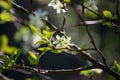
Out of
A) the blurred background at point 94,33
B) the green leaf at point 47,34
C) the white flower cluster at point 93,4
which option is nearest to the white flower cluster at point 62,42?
the green leaf at point 47,34

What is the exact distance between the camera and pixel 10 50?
1.45 m

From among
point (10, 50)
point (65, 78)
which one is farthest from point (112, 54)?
point (10, 50)

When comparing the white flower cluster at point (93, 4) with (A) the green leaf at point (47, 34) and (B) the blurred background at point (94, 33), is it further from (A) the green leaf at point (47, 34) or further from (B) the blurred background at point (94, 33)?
(B) the blurred background at point (94, 33)

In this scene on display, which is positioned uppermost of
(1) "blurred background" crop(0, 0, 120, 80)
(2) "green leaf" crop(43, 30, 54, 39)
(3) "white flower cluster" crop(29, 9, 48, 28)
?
(3) "white flower cluster" crop(29, 9, 48, 28)

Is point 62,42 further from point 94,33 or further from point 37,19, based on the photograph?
point 94,33

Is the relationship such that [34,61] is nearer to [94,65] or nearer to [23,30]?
[94,65]

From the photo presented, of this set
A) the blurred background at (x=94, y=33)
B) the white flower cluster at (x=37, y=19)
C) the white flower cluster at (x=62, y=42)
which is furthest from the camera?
the blurred background at (x=94, y=33)

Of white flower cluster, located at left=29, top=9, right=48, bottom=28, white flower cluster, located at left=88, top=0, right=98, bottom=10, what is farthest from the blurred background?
white flower cluster, located at left=29, top=9, right=48, bottom=28

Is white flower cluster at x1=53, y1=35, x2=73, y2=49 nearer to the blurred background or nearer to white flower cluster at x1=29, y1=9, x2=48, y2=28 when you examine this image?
white flower cluster at x1=29, y1=9, x2=48, y2=28

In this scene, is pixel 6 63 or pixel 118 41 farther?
pixel 118 41

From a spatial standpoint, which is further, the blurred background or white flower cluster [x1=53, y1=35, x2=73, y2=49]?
the blurred background

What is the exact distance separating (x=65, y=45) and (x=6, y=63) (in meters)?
0.22

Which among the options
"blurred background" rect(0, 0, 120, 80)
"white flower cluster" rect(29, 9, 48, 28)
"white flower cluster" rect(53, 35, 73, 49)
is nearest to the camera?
"white flower cluster" rect(29, 9, 48, 28)

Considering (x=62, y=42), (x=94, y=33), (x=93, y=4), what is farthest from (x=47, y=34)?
(x=94, y=33)
